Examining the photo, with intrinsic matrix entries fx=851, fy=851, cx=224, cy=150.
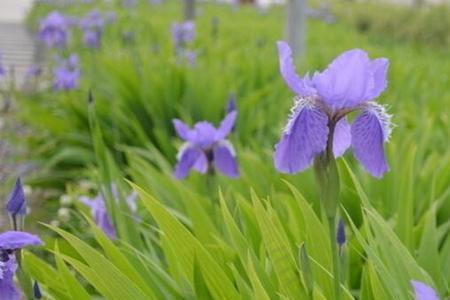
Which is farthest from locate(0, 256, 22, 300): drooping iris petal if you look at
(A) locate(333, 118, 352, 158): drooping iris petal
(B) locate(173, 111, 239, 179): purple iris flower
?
(B) locate(173, 111, 239, 179): purple iris flower

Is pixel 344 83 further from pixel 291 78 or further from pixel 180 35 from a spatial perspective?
pixel 180 35

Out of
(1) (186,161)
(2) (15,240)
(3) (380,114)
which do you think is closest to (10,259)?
(2) (15,240)

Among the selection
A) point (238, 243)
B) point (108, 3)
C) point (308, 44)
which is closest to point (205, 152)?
point (238, 243)

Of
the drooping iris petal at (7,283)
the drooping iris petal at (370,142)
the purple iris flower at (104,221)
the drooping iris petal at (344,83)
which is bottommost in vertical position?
the purple iris flower at (104,221)

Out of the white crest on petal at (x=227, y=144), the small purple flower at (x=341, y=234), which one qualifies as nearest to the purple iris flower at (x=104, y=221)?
the white crest on petal at (x=227, y=144)

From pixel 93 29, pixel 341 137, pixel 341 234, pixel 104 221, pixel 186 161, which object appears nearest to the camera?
pixel 341 137

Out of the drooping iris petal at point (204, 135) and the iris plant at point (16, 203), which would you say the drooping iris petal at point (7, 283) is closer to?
the iris plant at point (16, 203)

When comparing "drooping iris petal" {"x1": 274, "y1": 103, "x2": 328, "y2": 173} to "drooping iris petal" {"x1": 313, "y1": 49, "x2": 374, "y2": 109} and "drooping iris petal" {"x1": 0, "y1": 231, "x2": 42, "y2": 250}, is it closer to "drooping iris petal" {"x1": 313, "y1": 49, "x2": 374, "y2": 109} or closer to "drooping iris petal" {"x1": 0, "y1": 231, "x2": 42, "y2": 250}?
"drooping iris petal" {"x1": 313, "y1": 49, "x2": 374, "y2": 109}
